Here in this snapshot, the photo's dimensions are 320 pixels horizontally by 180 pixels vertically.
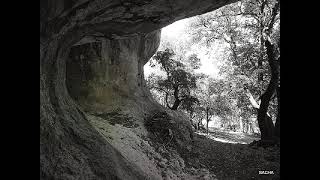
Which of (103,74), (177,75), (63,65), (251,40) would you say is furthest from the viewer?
(177,75)

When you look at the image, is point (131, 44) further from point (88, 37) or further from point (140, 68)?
point (88, 37)

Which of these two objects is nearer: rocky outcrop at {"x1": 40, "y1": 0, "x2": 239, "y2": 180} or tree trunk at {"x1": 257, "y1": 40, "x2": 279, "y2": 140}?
rocky outcrop at {"x1": 40, "y1": 0, "x2": 239, "y2": 180}

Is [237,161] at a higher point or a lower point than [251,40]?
lower

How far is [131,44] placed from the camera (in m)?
14.0

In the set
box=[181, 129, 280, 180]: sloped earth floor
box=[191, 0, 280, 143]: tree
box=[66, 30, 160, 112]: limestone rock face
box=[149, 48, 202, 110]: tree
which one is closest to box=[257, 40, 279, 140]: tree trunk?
box=[191, 0, 280, 143]: tree

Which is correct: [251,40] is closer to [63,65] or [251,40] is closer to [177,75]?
[177,75]

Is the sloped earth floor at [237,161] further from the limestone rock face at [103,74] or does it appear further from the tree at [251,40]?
the limestone rock face at [103,74]

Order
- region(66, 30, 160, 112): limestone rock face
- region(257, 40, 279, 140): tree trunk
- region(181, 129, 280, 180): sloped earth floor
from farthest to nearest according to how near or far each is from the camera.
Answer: region(257, 40, 279, 140): tree trunk
region(66, 30, 160, 112): limestone rock face
region(181, 129, 280, 180): sloped earth floor

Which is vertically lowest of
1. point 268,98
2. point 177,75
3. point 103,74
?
point 268,98

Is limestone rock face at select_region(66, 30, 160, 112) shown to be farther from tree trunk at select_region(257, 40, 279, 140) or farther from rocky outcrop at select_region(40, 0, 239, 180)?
tree trunk at select_region(257, 40, 279, 140)

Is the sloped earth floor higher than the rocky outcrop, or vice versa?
the rocky outcrop

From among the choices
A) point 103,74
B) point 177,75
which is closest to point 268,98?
point 177,75
